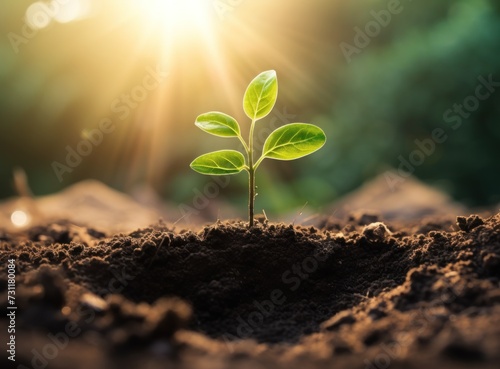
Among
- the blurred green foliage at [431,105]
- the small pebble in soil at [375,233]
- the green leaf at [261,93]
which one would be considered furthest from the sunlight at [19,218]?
the blurred green foliage at [431,105]

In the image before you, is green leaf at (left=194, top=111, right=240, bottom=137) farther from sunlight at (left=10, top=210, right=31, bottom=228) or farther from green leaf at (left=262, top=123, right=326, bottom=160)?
sunlight at (left=10, top=210, right=31, bottom=228)

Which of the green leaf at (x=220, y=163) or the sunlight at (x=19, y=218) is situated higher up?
the sunlight at (x=19, y=218)

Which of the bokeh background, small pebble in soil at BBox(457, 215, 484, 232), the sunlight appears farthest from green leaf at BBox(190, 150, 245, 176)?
the bokeh background

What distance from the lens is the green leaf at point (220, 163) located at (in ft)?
5.38

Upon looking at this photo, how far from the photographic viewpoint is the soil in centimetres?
99

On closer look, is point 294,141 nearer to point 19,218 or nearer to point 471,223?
point 471,223

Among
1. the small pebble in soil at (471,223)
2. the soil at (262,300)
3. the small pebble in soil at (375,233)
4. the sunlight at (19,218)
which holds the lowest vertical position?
the soil at (262,300)

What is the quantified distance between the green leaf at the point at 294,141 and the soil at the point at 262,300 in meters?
0.26

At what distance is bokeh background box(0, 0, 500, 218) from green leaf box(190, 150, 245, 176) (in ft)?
12.1

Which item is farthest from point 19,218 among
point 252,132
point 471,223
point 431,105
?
point 431,105

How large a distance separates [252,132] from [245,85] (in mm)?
4719

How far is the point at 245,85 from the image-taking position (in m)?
6.24

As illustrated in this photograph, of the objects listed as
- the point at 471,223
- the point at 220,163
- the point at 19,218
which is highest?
the point at 19,218

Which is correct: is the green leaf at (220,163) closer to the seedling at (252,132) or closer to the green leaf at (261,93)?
the seedling at (252,132)
